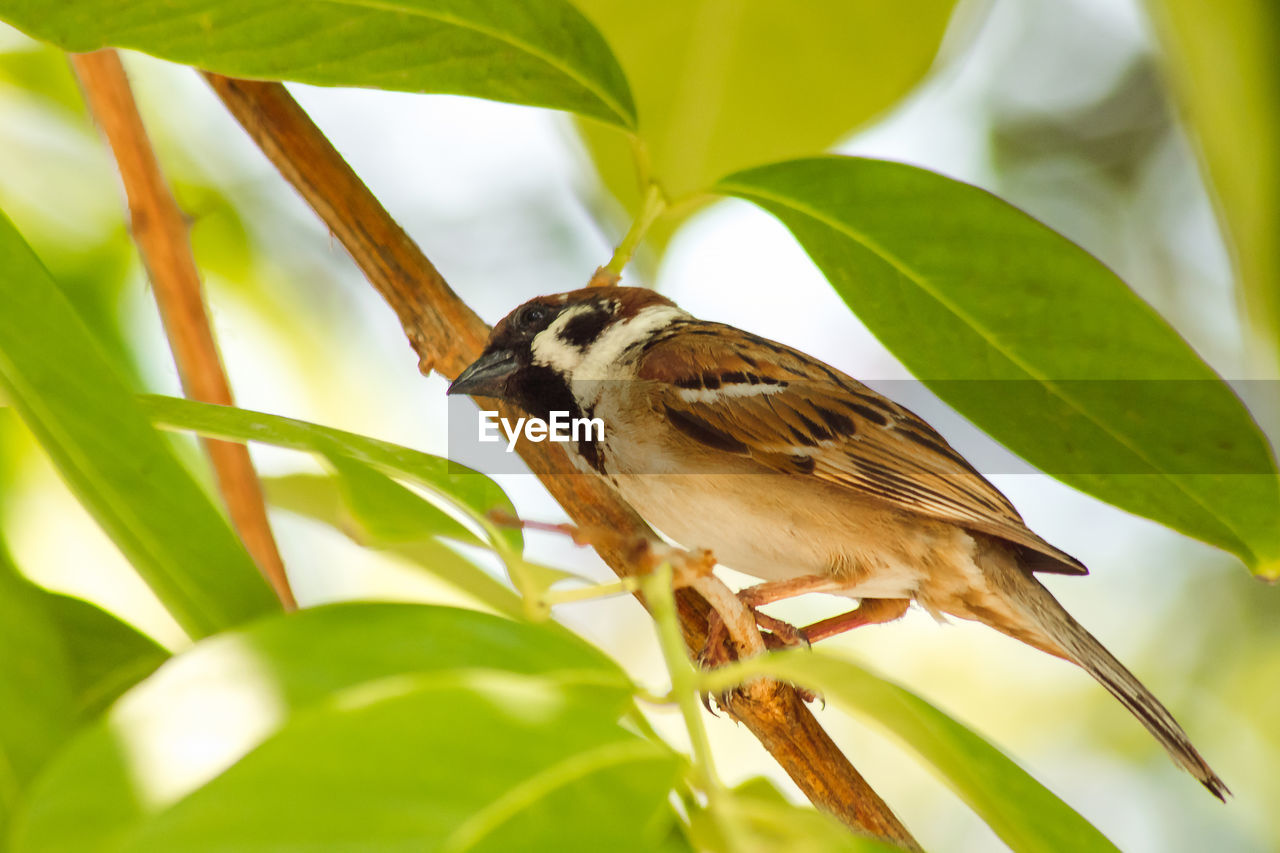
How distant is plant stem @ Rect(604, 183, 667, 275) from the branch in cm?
19

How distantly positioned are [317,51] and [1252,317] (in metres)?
0.76

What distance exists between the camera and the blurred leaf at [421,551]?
3.97 ft

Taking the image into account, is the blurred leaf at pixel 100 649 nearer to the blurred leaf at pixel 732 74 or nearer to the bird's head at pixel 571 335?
the bird's head at pixel 571 335

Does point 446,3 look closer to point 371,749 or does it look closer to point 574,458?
point 371,749

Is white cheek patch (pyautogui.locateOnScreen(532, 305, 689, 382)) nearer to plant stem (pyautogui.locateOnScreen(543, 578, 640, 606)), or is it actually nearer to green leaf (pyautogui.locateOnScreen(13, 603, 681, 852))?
plant stem (pyautogui.locateOnScreen(543, 578, 640, 606))

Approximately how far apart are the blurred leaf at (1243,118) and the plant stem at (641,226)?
0.64 m

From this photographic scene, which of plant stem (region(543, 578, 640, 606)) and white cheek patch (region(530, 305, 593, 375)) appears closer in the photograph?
plant stem (region(543, 578, 640, 606))

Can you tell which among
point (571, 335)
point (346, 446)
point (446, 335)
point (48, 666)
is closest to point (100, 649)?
point (48, 666)

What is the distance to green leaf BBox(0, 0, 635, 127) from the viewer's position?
874 millimetres

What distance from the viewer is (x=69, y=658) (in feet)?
2.62

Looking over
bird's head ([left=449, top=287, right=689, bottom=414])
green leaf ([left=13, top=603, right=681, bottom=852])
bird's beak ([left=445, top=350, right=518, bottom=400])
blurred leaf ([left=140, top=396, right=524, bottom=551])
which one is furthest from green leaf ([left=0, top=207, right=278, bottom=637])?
bird's head ([left=449, top=287, right=689, bottom=414])

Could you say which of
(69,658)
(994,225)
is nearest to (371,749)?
(69,658)

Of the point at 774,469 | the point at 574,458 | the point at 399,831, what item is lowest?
the point at 399,831

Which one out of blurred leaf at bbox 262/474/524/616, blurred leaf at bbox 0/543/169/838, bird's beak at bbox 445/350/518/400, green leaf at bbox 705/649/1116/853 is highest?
bird's beak at bbox 445/350/518/400
